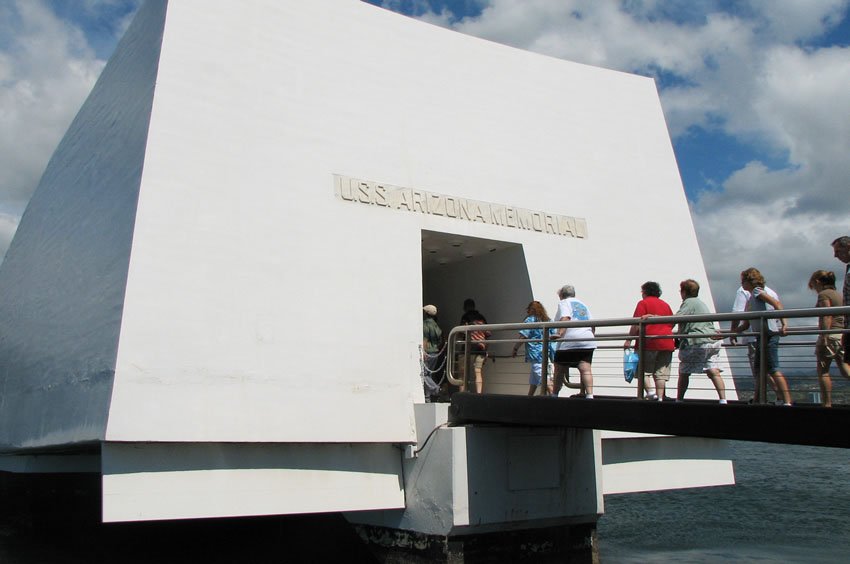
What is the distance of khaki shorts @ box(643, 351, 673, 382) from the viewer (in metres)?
8.94

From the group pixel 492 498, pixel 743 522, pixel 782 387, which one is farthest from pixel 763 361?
pixel 743 522

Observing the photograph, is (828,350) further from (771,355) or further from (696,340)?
(696,340)

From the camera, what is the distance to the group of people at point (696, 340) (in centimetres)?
714

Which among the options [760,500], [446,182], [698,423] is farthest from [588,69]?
[760,500]

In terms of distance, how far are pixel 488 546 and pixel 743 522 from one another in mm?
11325

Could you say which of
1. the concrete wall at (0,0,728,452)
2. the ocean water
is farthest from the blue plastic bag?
the ocean water

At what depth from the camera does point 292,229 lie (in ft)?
34.4

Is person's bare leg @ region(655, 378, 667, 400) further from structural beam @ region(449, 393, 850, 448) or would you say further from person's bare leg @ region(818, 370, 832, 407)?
person's bare leg @ region(818, 370, 832, 407)

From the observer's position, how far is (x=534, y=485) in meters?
10.8

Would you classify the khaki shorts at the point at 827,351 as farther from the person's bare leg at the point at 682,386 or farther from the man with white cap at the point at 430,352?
the man with white cap at the point at 430,352

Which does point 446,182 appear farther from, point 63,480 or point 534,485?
point 63,480

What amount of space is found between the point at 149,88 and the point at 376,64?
321cm

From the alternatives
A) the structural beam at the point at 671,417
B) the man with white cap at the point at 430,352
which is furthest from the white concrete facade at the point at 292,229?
the structural beam at the point at 671,417

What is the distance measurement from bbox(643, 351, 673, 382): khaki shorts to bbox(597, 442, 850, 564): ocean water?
247 inches
